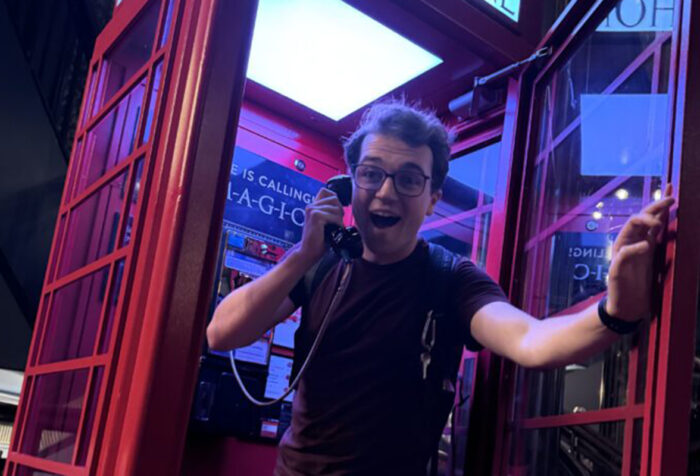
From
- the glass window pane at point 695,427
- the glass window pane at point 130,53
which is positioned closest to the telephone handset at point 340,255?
the glass window pane at point 130,53

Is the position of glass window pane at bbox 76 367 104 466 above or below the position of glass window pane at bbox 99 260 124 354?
below

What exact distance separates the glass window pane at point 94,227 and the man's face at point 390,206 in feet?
2.28

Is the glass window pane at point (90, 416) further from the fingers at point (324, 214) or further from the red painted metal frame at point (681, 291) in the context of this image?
the red painted metal frame at point (681, 291)

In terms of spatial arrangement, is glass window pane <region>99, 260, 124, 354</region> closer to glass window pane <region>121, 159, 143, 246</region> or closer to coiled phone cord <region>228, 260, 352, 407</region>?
glass window pane <region>121, 159, 143, 246</region>

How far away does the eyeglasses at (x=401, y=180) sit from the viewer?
7.42 feet

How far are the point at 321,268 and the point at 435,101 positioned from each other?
0.96 meters

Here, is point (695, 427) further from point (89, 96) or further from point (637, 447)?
point (89, 96)

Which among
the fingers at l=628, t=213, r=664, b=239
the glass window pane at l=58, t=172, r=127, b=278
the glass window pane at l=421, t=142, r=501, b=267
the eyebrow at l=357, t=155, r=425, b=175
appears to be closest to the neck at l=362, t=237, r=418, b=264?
the eyebrow at l=357, t=155, r=425, b=175

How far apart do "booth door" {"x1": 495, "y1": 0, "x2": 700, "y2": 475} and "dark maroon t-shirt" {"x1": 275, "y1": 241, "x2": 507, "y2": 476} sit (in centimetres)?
26

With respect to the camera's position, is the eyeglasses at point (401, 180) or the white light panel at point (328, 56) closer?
the eyeglasses at point (401, 180)

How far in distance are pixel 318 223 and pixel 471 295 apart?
48cm

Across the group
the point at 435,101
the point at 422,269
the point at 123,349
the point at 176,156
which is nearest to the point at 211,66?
the point at 176,156

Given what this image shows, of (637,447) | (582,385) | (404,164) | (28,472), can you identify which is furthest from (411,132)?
(28,472)

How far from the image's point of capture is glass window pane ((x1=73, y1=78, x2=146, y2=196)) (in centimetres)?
216
